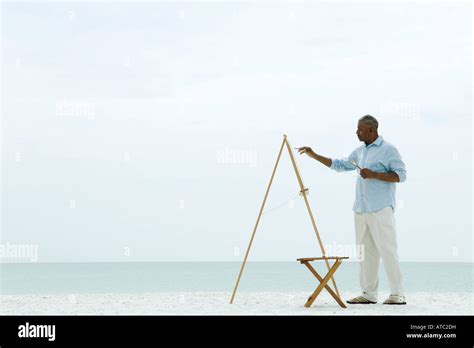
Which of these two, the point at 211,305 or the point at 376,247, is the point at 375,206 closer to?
the point at 376,247

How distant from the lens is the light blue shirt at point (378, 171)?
26.0 feet

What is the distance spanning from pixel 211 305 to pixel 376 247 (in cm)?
Result: 199

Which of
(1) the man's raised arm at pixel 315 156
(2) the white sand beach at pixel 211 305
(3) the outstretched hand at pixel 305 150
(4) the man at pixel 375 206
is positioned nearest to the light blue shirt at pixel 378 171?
(4) the man at pixel 375 206

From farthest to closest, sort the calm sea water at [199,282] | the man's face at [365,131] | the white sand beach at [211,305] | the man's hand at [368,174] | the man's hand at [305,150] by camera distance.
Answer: the calm sea water at [199,282]
the man's hand at [305,150]
the man's face at [365,131]
the man's hand at [368,174]
the white sand beach at [211,305]

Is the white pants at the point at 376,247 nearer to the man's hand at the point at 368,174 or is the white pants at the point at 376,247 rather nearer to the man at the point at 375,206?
the man at the point at 375,206

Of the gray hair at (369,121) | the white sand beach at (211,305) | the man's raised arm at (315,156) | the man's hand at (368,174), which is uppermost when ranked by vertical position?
the gray hair at (369,121)

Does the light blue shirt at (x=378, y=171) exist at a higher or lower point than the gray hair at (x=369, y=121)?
lower

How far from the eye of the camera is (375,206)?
8.01 meters

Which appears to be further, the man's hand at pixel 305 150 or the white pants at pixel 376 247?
the man's hand at pixel 305 150

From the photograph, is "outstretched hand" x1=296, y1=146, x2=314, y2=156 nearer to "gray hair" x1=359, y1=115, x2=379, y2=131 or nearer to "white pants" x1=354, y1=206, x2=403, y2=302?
"gray hair" x1=359, y1=115, x2=379, y2=131

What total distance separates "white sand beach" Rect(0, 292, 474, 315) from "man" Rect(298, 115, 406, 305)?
1.02 feet

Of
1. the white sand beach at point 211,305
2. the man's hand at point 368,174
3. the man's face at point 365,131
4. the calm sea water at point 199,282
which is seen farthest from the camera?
the calm sea water at point 199,282
